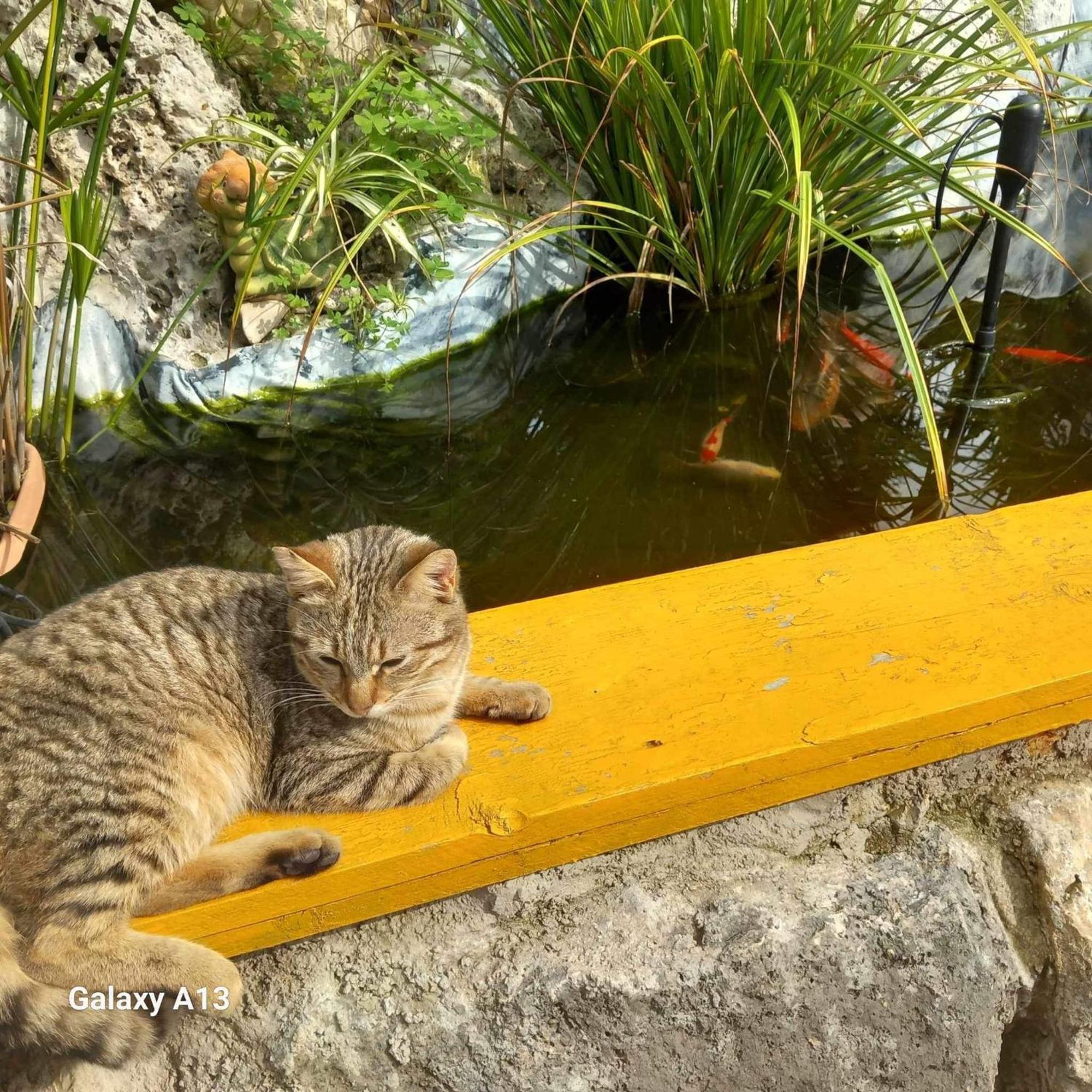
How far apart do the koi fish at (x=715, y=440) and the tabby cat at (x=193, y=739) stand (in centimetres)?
159

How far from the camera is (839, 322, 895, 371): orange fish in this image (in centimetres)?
376

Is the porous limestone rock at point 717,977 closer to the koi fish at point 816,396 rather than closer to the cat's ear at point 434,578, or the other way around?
the cat's ear at point 434,578

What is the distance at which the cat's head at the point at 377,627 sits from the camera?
1669 millimetres

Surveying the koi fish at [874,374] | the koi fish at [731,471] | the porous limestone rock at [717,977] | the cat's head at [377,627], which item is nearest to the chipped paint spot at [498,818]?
the porous limestone rock at [717,977]

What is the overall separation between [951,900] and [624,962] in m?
0.53

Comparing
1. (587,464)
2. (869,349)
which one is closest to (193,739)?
(587,464)

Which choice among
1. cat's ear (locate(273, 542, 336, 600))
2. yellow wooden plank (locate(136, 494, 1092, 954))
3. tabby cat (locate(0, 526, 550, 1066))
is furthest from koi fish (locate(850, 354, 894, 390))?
cat's ear (locate(273, 542, 336, 600))

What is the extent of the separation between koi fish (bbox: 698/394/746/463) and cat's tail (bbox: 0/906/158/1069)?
2308mm

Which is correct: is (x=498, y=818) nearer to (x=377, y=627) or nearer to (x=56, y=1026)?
(x=377, y=627)

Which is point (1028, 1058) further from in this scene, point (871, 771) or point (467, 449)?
point (467, 449)

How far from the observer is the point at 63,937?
4.65 feet

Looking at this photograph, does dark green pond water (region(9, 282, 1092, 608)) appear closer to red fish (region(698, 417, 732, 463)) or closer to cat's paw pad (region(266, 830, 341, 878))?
red fish (region(698, 417, 732, 463))

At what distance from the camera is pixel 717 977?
1.49 m

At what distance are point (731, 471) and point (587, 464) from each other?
0.45m
